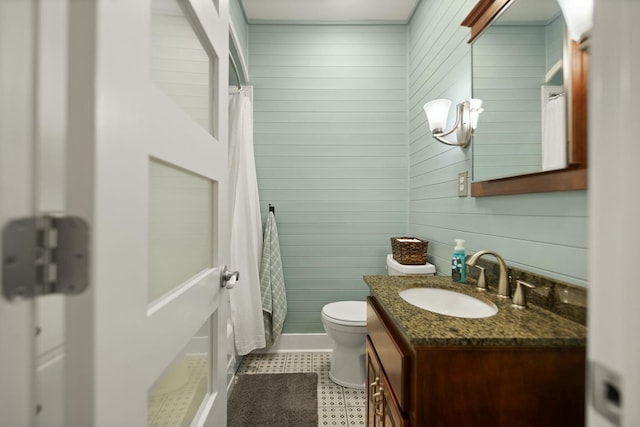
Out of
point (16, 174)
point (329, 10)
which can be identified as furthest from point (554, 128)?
point (329, 10)

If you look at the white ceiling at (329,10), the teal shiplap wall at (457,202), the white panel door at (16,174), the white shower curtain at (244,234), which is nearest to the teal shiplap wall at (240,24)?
the white ceiling at (329,10)

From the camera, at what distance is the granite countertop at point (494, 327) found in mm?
655

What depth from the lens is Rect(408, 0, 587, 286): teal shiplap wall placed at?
33.6 inches

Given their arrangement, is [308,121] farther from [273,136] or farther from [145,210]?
[145,210]

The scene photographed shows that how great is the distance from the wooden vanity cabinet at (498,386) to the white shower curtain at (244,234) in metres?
1.54

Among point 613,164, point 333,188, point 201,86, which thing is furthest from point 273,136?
point 613,164

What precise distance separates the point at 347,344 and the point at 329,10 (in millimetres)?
2528

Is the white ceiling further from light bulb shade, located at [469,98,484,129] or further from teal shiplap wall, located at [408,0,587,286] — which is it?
light bulb shade, located at [469,98,484,129]

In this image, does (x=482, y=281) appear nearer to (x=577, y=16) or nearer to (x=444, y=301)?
(x=444, y=301)

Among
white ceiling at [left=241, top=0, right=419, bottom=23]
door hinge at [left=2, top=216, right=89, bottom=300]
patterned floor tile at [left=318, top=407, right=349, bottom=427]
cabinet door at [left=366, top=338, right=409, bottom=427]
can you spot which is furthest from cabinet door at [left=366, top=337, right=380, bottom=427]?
white ceiling at [left=241, top=0, right=419, bottom=23]

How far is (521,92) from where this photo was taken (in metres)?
1.01

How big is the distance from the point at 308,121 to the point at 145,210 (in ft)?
6.44

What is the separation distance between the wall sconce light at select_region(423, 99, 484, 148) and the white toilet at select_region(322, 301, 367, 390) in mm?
1209

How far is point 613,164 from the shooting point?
0.32 m
